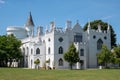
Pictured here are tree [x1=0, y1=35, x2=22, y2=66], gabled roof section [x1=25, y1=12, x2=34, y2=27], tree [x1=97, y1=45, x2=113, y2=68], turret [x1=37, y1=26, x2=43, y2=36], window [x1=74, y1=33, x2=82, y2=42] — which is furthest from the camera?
gabled roof section [x1=25, y1=12, x2=34, y2=27]

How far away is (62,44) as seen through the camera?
68.9 meters

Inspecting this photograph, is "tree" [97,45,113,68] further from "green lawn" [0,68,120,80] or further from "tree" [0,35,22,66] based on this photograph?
"green lawn" [0,68,120,80]

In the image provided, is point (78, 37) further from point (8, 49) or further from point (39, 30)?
point (8, 49)

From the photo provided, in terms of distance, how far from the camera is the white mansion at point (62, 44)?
67812mm

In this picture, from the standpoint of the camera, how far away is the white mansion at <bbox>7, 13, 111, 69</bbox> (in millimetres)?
67812

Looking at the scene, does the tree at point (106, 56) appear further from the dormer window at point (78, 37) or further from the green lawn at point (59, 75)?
the green lawn at point (59, 75)

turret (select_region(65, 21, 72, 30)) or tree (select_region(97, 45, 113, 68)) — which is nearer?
tree (select_region(97, 45, 113, 68))

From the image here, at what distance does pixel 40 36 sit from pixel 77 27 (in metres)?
10.1

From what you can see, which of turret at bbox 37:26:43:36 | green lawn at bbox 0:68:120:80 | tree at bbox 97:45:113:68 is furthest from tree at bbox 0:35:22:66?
green lawn at bbox 0:68:120:80

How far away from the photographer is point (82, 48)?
6812 centimetres

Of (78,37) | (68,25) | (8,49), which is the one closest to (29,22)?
(8,49)

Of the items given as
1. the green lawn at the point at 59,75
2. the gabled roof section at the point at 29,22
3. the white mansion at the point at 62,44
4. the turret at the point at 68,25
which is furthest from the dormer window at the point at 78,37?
the green lawn at the point at 59,75

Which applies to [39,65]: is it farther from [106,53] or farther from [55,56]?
[106,53]

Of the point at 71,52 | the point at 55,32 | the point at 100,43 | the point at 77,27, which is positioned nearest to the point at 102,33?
the point at 100,43
